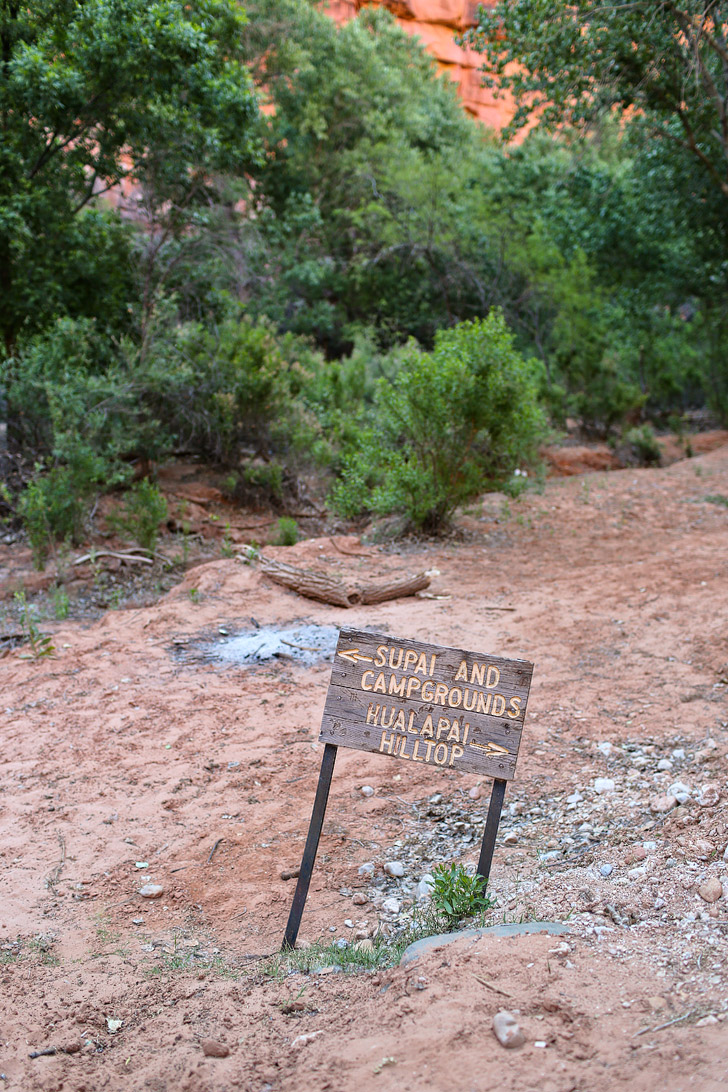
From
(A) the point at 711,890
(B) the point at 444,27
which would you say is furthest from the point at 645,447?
(B) the point at 444,27

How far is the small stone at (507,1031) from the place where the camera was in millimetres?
2057

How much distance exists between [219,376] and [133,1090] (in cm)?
1037

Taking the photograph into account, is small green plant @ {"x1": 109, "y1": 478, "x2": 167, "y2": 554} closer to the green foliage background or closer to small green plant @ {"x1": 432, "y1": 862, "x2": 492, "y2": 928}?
the green foliage background

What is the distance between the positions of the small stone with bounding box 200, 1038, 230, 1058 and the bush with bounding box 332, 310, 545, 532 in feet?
23.1

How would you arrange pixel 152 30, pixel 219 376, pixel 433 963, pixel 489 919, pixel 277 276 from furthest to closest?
pixel 277 276, pixel 219 376, pixel 152 30, pixel 489 919, pixel 433 963

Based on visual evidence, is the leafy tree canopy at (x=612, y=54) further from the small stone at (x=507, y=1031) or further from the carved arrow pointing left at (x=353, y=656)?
Answer: the small stone at (x=507, y=1031)

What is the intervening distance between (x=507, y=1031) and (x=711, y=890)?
1.11 metres

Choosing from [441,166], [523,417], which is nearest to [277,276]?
[441,166]

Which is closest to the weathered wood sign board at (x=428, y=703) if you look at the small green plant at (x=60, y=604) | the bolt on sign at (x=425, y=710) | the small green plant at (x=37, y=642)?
the bolt on sign at (x=425, y=710)

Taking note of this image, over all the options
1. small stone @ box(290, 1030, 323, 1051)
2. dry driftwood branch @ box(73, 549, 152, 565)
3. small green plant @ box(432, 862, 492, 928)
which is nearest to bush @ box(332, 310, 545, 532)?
dry driftwood branch @ box(73, 549, 152, 565)

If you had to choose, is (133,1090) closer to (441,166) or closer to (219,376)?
(219,376)

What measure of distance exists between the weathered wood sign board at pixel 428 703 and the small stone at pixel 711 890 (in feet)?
2.52

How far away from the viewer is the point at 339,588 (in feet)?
24.2

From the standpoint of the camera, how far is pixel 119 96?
10.6 metres
